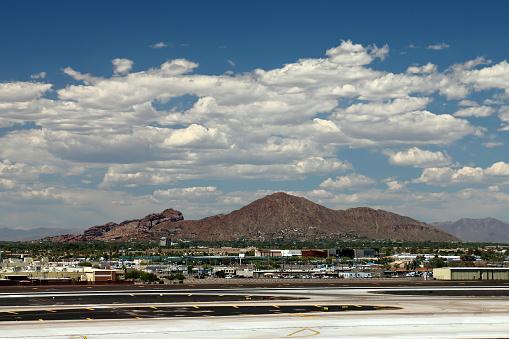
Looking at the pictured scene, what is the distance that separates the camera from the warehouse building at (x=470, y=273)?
5719 inches

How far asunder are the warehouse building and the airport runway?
4500cm

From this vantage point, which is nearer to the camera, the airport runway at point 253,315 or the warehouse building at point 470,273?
the airport runway at point 253,315

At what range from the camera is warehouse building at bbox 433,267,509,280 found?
145m

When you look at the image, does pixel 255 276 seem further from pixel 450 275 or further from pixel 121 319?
pixel 121 319

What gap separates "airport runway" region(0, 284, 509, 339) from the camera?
55.4 meters

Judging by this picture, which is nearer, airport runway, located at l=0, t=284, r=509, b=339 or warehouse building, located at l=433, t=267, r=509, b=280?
airport runway, located at l=0, t=284, r=509, b=339

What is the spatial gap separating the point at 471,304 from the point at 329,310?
21.8 m

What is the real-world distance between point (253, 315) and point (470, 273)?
94.2m

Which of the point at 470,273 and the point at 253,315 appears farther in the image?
the point at 470,273

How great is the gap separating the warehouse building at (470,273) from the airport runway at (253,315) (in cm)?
4500

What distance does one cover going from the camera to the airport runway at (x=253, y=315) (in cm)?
5538

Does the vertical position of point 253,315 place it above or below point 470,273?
below

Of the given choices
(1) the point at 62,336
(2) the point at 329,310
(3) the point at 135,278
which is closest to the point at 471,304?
(2) the point at 329,310

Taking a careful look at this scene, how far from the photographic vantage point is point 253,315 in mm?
67500
